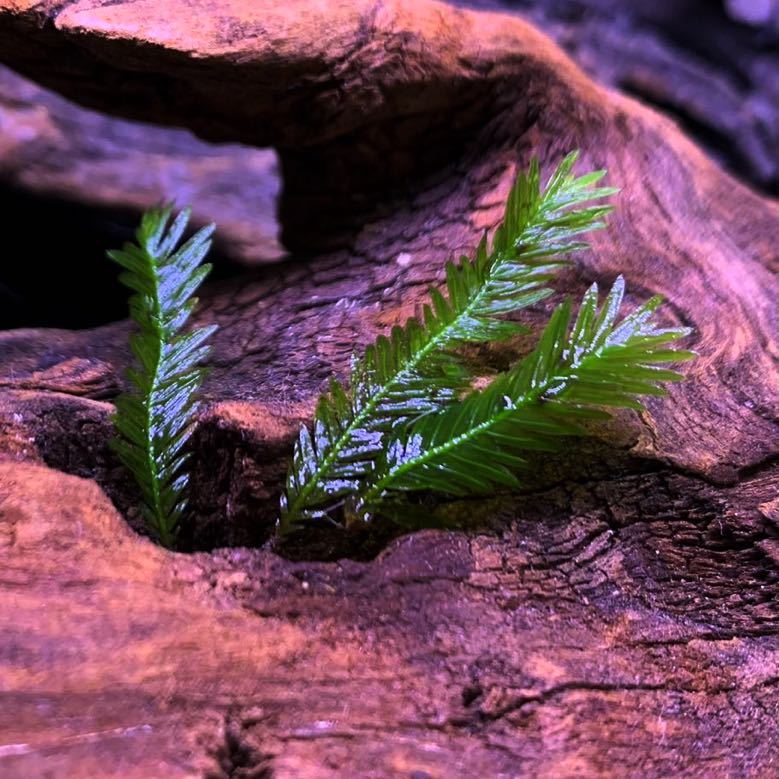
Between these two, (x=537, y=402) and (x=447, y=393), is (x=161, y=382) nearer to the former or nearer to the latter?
(x=447, y=393)

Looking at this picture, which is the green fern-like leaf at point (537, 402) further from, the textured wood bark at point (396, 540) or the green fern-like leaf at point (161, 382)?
the green fern-like leaf at point (161, 382)

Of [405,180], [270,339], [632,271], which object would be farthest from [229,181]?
[632,271]

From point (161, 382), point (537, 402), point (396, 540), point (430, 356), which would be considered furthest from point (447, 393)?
point (161, 382)

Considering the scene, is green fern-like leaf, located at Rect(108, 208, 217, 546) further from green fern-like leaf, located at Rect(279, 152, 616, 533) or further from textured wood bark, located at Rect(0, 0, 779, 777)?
green fern-like leaf, located at Rect(279, 152, 616, 533)

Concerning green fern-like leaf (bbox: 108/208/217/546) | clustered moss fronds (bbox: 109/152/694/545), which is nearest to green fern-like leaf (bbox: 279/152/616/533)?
clustered moss fronds (bbox: 109/152/694/545)

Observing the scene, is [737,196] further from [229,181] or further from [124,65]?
[229,181]

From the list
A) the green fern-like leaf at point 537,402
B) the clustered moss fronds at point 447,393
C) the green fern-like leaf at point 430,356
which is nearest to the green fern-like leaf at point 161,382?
the clustered moss fronds at point 447,393

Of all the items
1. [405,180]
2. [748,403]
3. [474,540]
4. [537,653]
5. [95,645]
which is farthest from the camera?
[405,180]
